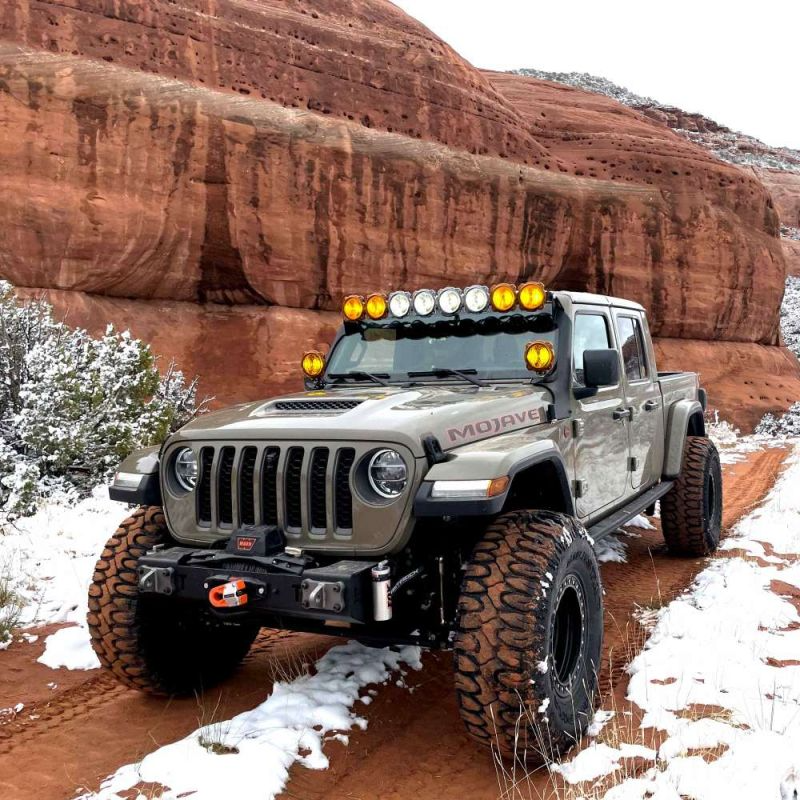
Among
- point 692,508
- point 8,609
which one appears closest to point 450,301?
point 692,508

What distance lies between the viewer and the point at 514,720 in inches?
107

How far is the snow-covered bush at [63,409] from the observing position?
24.3 feet

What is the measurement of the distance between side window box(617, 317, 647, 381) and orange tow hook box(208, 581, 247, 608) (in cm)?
349

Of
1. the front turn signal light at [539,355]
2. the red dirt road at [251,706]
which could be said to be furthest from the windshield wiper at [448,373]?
the red dirt road at [251,706]

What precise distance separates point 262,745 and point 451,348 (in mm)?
2492

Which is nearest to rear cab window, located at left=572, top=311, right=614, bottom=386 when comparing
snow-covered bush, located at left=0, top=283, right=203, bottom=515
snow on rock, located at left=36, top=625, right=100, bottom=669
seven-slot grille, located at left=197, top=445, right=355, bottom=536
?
seven-slot grille, located at left=197, top=445, right=355, bottom=536

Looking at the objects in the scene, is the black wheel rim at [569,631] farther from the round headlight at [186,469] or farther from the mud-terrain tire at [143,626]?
the round headlight at [186,469]

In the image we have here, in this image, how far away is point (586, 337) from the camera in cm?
469

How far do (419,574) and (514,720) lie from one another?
687 mm

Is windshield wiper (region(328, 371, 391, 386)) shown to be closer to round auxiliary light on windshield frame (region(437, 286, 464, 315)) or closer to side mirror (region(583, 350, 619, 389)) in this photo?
round auxiliary light on windshield frame (region(437, 286, 464, 315))

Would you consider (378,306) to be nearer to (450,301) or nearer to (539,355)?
(450,301)

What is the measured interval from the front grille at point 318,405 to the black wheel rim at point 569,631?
50.3 inches

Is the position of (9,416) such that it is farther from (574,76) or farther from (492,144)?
(574,76)

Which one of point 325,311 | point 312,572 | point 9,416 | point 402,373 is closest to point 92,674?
point 312,572
